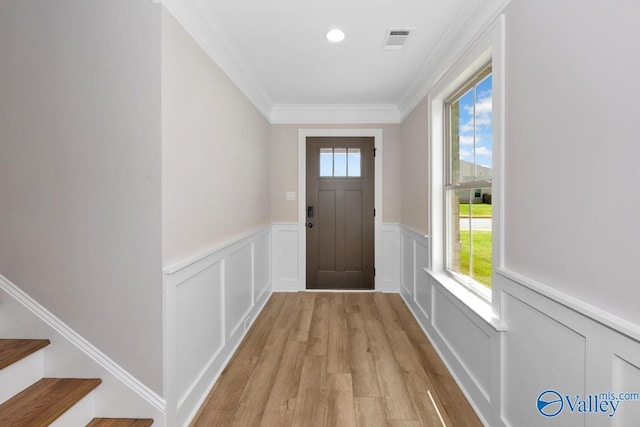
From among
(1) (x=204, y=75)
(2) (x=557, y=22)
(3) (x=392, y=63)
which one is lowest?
(2) (x=557, y=22)

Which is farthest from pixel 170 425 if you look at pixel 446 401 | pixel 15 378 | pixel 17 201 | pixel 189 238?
pixel 446 401

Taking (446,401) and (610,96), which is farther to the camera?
(446,401)

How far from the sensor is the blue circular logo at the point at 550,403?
49.5 inches

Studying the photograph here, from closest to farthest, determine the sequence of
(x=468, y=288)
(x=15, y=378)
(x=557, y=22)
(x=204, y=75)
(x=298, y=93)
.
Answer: (x=557, y=22)
(x=15, y=378)
(x=204, y=75)
(x=468, y=288)
(x=298, y=93)

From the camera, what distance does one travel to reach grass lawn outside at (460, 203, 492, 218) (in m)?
2.01

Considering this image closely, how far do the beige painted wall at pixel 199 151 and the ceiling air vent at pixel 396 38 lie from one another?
131 cm

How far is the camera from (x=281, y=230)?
4371 millimetres

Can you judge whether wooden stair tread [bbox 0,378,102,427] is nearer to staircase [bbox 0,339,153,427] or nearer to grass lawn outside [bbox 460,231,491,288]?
staircase [bbox 0,339,153,427]

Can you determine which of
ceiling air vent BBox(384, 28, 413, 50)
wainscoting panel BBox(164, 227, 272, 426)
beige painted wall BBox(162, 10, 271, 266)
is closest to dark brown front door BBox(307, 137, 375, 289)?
beige painted wall BBox(162, 10, 271, 266)

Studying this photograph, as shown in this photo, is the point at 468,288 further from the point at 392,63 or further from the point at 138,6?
the point at 138,6

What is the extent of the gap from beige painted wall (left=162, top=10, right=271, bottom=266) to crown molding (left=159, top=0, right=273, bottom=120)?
0.05 m

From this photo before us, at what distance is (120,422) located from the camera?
1592 mm

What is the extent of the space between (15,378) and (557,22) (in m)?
2.91

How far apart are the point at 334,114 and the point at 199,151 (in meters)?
2.55
